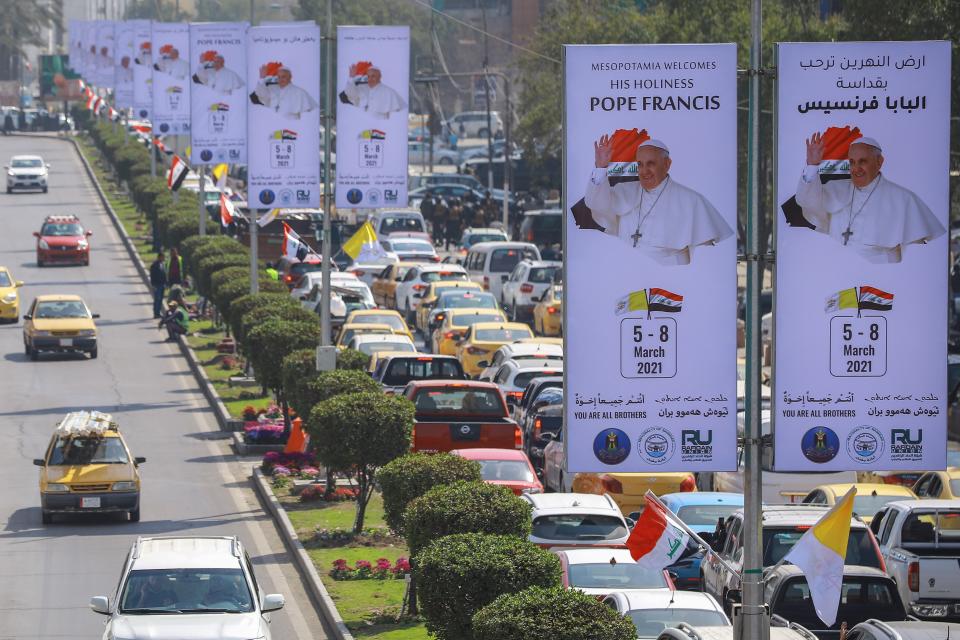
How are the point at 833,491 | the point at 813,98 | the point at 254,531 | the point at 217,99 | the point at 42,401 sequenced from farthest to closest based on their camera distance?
the point at 217,99 → the point at 42,401 → the point at 254,531 → the point at 833,491 → the point at 813,98

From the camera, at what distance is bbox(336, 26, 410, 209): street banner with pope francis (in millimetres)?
28750

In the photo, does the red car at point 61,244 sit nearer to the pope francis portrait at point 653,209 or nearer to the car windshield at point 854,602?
the car windshield at point 854,602

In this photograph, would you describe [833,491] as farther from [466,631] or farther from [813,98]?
[813,98]

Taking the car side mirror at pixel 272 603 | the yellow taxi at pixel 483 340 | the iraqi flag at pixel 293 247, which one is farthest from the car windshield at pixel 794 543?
the iraqi flag at pixel 293 247

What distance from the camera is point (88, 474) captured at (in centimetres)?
2506

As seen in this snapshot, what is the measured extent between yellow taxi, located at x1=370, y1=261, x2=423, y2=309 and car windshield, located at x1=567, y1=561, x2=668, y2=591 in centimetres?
3088

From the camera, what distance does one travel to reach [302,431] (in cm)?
3027

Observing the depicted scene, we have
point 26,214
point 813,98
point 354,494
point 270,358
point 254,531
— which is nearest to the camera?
point 813,98

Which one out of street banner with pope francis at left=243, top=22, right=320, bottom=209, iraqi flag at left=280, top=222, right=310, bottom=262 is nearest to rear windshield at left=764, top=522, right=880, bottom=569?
street banner with pope francis at left=243, top=22, right=320, bottom=209

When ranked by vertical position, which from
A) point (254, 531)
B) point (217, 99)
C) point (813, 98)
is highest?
point (217, 99)

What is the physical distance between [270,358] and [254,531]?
316 inches

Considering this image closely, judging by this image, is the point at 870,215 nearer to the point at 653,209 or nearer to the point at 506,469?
the point at 653,209

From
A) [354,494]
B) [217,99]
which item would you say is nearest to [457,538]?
[354,494]

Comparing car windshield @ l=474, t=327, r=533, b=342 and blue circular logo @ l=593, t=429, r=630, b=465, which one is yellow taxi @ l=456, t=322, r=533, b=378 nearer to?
car windshield @ l=474, t=327, r=533, b=342
